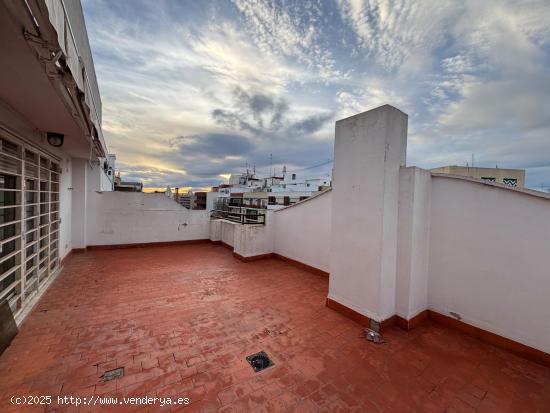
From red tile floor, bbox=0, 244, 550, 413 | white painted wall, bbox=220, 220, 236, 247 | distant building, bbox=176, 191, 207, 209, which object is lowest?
red tile floor, bbox=0, 244, 550, 413

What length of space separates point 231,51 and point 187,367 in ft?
19.3

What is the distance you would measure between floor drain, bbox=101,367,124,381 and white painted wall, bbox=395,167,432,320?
3569mm

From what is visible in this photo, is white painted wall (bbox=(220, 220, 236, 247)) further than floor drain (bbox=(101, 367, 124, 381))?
Yes

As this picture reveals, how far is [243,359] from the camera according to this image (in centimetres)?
235

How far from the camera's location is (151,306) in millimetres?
3512

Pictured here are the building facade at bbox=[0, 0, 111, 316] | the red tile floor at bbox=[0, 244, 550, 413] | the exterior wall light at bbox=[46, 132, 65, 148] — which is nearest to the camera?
the building facade at bbox=[0, 0, 111, 316]

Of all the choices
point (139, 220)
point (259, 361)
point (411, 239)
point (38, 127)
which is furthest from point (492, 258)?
point (139, 220)

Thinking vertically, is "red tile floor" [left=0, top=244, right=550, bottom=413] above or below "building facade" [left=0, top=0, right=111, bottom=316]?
below

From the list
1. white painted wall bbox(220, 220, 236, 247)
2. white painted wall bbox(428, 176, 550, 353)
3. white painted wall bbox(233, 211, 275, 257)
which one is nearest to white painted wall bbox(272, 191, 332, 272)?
white painted wall bbox(233, 211, 275, 257)

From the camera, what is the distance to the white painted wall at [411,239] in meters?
3.12

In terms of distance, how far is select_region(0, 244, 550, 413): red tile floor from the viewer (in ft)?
6.16

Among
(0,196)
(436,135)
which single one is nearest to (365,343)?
(0,196)

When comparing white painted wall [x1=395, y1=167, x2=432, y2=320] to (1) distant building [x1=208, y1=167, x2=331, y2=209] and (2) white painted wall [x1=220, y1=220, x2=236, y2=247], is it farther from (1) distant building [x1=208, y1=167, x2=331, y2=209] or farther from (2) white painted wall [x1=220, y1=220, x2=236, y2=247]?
(1) distant building [x1=208, y1=167, x2=331, y2=209]

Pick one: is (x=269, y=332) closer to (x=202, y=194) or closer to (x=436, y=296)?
(x=436, y=296)
